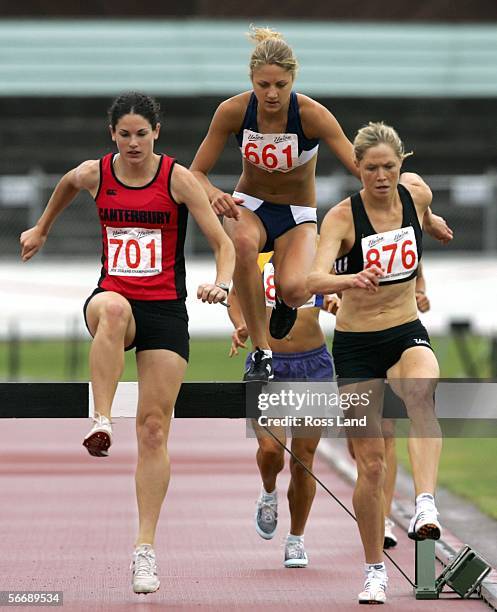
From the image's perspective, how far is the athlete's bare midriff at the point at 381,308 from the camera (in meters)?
7.90

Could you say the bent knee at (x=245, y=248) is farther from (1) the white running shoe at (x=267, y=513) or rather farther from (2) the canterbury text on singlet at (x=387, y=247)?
(1) the white running shoe at (x=267, y=513)

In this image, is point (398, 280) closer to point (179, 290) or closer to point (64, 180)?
point (179, 290)

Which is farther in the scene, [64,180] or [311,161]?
[311,161]

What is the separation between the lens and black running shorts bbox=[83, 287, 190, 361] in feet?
25.6

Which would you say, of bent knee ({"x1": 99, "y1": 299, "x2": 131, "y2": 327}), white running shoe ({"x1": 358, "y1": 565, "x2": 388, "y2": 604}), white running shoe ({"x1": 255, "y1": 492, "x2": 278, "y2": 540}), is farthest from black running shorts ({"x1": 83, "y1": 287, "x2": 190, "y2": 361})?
white running shoe ({"x1": 255, "y1": 492, "x2": 278, "y2": 540})


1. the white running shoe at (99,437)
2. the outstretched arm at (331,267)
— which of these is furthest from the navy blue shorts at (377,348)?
the white running shoe at (99,437)

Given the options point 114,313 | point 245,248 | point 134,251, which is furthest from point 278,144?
point 114,313

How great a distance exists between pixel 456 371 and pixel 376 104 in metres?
13.4

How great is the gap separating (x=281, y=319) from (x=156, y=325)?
1.53m

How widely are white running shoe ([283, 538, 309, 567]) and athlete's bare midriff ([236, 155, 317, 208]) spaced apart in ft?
7.85

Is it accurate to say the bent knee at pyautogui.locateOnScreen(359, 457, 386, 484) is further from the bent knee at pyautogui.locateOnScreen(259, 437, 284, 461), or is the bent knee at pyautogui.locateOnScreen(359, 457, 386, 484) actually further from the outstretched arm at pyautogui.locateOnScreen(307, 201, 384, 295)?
the bent knee at pyautogui.locateOnScreen(259, 437, 284, 461)

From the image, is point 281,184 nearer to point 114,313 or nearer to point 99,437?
point 114,313

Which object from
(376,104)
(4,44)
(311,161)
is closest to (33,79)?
(4,44)

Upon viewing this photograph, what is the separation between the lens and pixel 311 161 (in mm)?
8672
